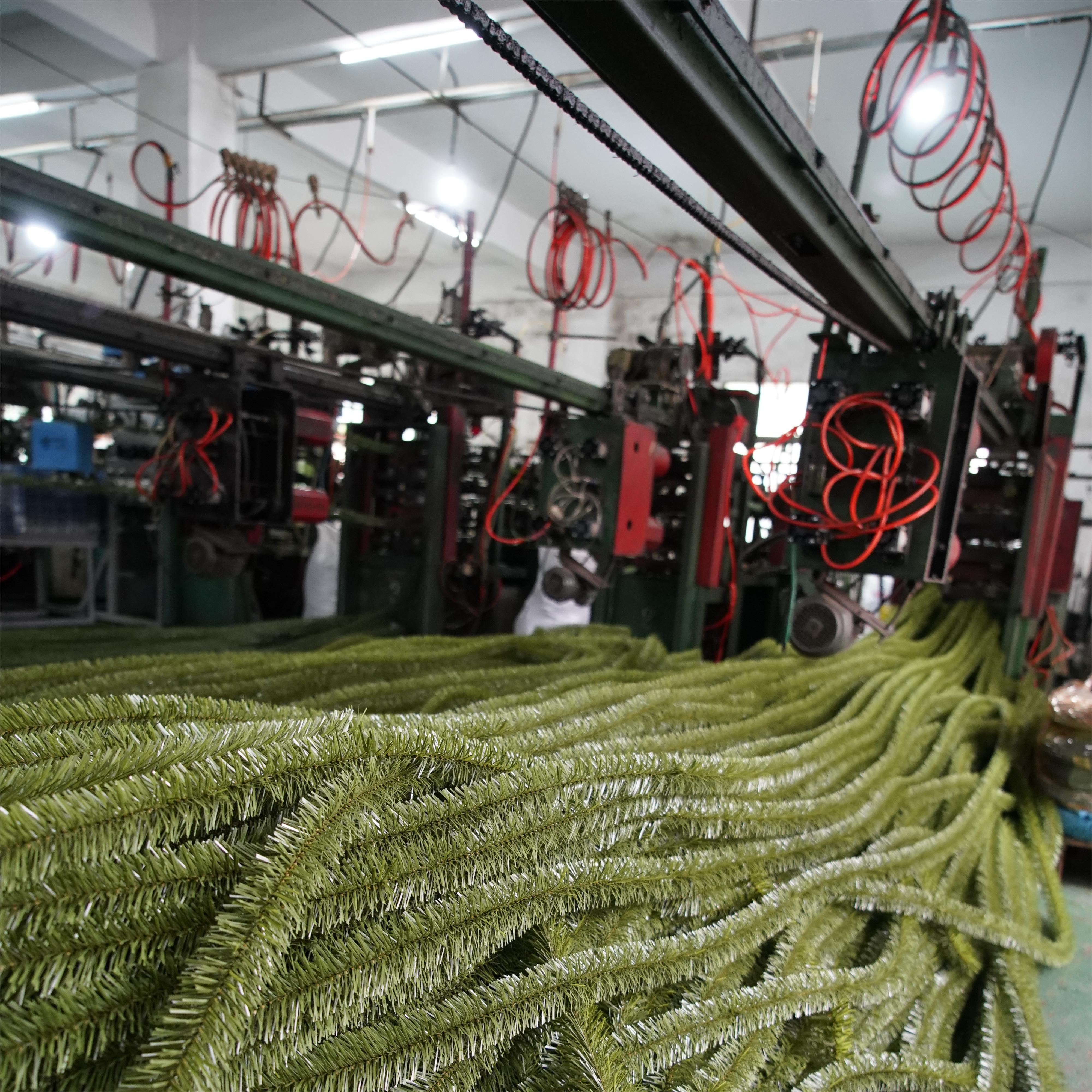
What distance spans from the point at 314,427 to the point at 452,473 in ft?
2.36

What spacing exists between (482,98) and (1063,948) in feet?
17.5

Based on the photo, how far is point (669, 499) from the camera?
3295 mm

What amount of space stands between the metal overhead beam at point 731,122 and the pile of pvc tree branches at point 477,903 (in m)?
0.82

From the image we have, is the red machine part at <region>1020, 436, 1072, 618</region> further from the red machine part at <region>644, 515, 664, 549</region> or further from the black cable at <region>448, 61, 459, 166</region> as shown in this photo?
the black cable at <region>448, 61, 459, 166</region>

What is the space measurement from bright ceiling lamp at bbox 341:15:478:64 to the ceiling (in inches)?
3.8

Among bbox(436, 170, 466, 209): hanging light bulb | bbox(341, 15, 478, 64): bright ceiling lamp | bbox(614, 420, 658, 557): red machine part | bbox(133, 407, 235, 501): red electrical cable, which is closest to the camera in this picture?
bbox(614, 420, 658, 557): red machine part

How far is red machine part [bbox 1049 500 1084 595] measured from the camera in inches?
153

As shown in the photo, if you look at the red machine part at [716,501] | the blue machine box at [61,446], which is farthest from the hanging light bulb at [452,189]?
the blue machine box at [61,446]

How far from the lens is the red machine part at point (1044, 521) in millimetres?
3088

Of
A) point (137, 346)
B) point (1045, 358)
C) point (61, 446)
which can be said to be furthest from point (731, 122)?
point (61, 446)

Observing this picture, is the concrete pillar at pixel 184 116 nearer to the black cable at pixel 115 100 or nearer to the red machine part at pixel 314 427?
the black cable at pixel 115 100

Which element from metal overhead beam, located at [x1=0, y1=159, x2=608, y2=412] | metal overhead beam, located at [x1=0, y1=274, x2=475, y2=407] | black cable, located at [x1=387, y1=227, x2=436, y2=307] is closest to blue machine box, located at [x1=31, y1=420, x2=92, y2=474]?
metal overhead beam, located at [x1=0, y1=274, x2=475, y2=407]

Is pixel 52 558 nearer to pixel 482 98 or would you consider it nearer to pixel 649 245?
pixel 482 98

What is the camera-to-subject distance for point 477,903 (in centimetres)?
72
